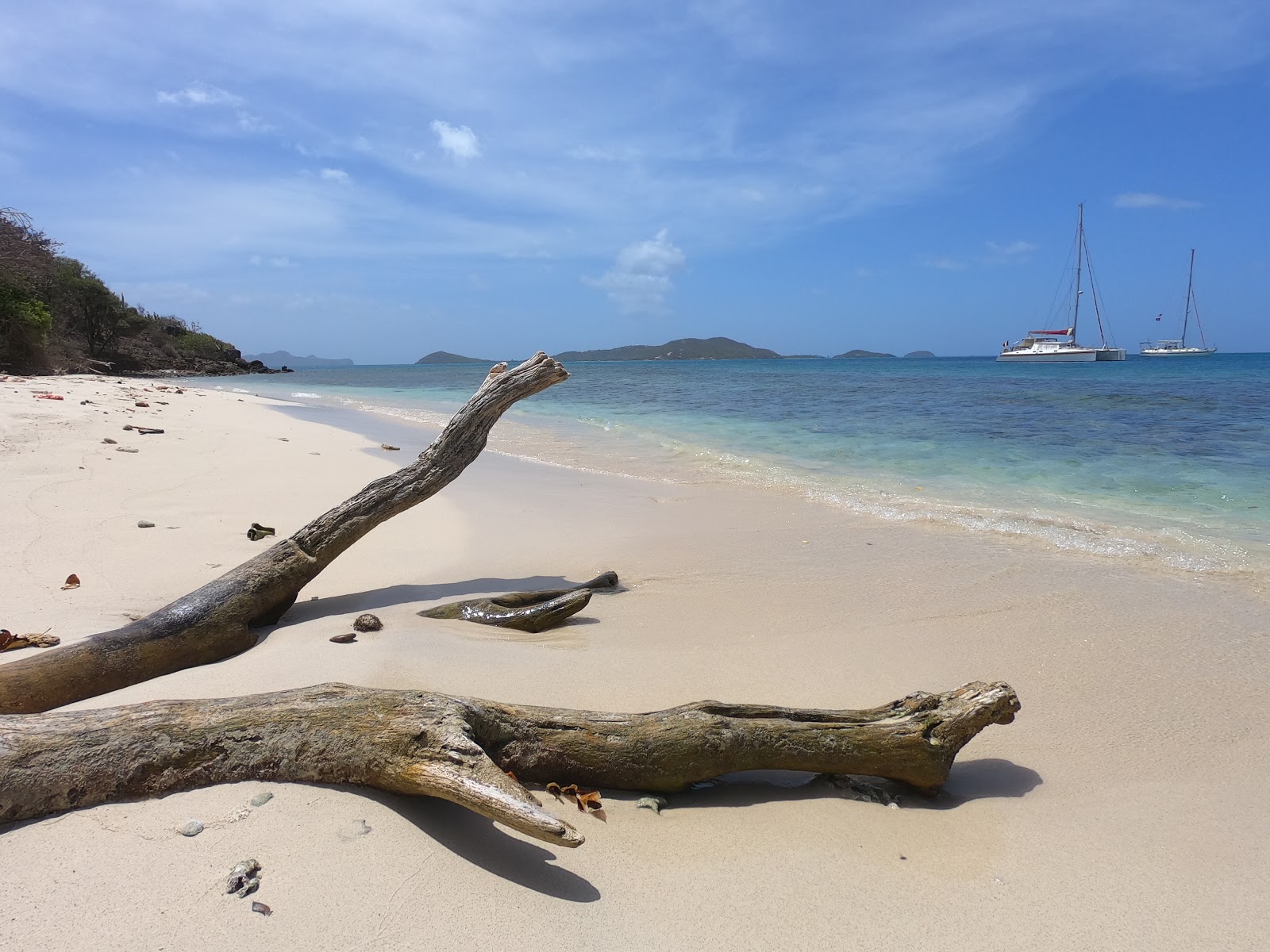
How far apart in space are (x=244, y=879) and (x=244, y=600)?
249cm

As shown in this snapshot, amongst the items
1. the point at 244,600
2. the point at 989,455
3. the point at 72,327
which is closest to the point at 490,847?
the point at 244,600

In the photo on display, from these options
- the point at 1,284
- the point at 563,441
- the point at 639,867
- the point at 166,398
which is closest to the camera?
the point at 639,867

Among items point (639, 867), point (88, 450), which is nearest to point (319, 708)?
point (639, 867)

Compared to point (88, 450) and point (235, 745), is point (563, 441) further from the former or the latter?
point (235, 745)

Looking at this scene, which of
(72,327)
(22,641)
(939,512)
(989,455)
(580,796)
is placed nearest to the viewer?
(580,796)

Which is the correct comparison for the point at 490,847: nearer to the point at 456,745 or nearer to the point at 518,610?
the point at 456,745

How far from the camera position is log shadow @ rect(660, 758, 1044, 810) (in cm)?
272

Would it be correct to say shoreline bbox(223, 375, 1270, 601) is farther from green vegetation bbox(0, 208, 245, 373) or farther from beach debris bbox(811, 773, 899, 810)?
green vegetation bbox(0, 208, 245, 373)

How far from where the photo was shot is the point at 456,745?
220cm

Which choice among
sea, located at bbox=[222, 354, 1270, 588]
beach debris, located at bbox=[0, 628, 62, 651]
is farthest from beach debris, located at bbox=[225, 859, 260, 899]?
sea, located at bbox=[222, 354, 1270, 588]

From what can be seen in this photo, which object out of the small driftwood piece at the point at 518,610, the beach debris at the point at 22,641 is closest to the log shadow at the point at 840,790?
the small driftwood piece at the point at 518,610

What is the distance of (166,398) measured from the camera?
17.9 metres

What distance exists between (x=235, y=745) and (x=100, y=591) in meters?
2.98

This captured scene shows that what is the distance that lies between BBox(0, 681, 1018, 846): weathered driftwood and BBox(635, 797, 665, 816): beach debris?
5 cm
